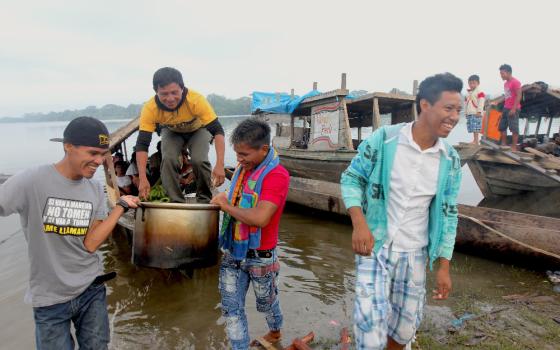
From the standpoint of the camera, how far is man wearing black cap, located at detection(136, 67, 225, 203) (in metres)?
3.55

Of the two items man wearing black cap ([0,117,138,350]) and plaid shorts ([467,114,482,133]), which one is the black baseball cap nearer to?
man wearing black cap ([0,117,138,350])

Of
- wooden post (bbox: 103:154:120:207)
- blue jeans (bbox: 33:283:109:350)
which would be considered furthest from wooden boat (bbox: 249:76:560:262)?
blue jeans (bbox: 33:283:109:350)

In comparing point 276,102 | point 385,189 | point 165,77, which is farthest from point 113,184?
point 276,102

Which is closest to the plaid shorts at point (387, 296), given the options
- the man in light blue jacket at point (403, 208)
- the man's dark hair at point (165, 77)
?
the man in light blue jacket at point (403, 208)

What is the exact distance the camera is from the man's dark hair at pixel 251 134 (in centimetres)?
246

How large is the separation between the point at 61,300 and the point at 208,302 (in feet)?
9.00

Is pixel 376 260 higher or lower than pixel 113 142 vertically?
lower

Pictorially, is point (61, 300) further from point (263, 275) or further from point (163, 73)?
point (163, 73)

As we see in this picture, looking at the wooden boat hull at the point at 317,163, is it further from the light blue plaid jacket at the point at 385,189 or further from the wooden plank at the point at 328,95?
the light blue plaid jacket at the point at 385,189

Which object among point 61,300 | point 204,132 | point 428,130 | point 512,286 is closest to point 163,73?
point 204,132

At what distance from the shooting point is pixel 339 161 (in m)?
8.80

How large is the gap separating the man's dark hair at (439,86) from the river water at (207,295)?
8.19ft

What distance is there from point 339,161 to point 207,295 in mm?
5109

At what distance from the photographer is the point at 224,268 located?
2.62 metres
